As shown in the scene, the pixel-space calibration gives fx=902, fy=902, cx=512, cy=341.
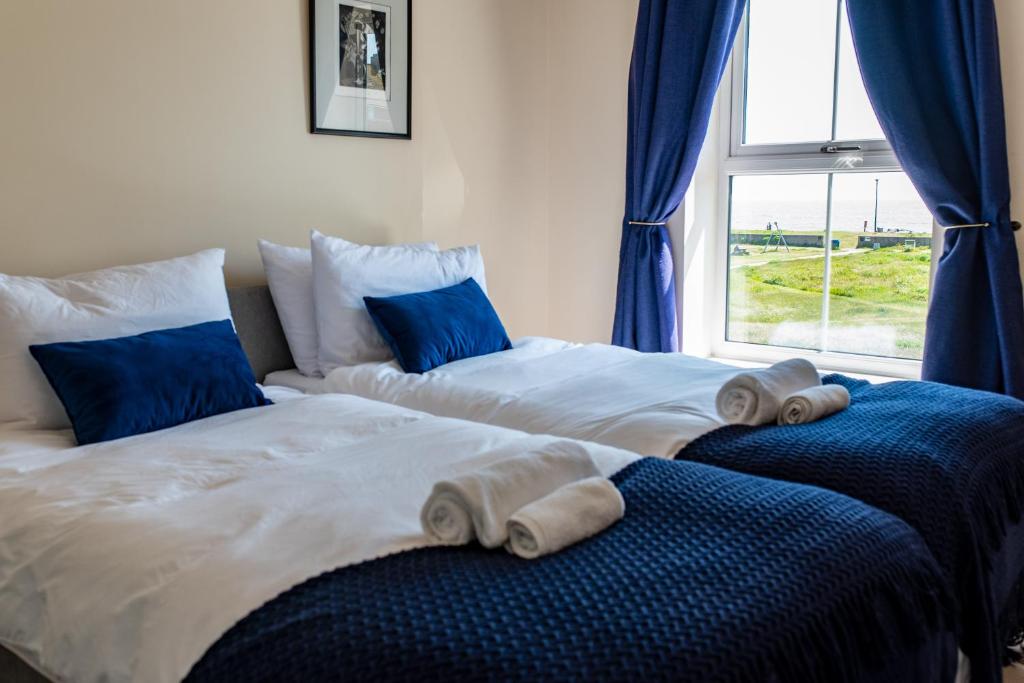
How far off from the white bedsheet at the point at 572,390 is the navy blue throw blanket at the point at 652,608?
531 mm

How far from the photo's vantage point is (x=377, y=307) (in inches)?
116

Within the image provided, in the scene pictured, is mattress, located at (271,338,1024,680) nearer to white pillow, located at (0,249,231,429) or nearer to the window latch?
white pillow, located at (0,249,231,429)

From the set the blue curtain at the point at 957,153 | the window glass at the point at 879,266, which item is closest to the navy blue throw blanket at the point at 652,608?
the blue curtain at the point at 957,153

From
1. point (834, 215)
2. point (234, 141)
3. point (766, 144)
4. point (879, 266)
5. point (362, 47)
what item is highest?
point (362, 47)

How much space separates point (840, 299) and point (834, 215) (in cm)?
35

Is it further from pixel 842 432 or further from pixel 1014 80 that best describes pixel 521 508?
pixel 1014 80

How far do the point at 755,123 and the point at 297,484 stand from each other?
2818mm

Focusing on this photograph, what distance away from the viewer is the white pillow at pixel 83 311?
221cm

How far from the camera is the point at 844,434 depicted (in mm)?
2107

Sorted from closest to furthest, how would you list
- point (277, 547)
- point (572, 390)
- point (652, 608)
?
point (652, 608), point (277, 547), point (572, 390)

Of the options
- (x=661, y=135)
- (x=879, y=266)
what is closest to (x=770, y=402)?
(x=879, y=266)

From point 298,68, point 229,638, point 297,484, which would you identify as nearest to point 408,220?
point 298,68

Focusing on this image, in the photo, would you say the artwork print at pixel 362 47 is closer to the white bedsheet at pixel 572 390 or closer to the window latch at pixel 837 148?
the white bedsheet at pixel 572 390

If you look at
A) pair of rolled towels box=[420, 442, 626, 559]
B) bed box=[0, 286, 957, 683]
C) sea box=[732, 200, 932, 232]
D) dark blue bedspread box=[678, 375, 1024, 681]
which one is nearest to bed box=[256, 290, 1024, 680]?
dark blue bedspread box=[678, 375, 1024, 681]
